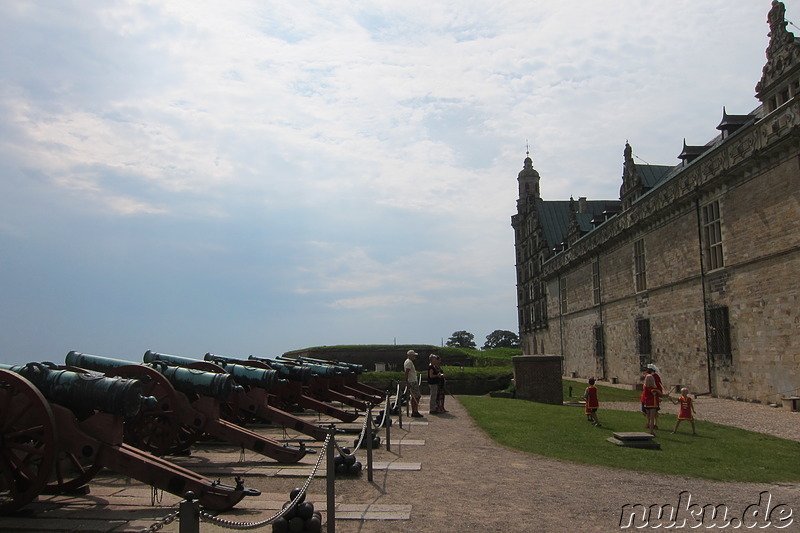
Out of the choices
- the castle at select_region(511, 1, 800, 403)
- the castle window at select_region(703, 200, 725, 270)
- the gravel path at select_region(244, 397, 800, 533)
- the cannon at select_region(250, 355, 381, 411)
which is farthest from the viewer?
the castle window at select_region(703, 200, 725, 270)

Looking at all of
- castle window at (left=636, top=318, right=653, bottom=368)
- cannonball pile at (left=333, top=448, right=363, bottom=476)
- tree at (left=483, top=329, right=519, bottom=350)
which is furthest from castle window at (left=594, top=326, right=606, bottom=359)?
tree at (left=483, top=329, right=519, bottom=350)

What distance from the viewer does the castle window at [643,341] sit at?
1096 inches

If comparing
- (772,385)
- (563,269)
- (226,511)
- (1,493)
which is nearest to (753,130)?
(772,385)

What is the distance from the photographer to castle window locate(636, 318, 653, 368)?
91.3 ft

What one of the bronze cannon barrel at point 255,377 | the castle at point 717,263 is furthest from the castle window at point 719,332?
the bronze cannon barrel at point 255,377

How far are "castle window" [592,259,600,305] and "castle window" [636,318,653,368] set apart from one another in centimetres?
687

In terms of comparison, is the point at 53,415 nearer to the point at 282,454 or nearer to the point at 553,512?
the point at 282,454

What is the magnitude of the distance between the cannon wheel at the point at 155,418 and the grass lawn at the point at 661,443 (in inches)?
213

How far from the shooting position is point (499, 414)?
15.2 meters

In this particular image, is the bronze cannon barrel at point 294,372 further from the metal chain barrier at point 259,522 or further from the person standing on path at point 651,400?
the metal chain barrier at point 259,522

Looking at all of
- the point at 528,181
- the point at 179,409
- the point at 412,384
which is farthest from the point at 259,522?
the point at 528,181

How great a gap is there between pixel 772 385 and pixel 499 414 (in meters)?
8.77

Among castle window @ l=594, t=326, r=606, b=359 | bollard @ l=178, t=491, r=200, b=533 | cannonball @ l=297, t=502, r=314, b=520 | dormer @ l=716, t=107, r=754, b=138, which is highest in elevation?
dormer @ l=716, t=107, r=754, b=138

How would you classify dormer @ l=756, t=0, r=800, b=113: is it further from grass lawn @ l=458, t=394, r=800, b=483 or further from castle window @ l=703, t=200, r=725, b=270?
grass lawn @ l=458, t=394, r=800, b=483
